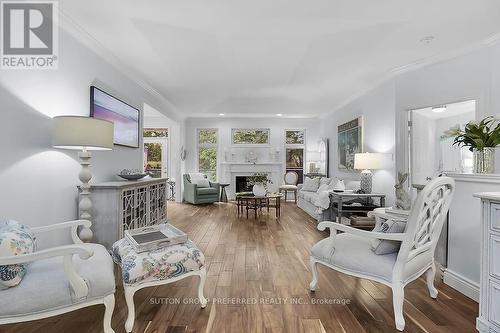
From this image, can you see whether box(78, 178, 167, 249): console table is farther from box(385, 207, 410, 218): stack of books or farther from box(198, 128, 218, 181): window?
box(198, 128, 218, 181): window

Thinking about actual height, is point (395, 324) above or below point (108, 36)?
below

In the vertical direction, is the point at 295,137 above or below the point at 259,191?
above

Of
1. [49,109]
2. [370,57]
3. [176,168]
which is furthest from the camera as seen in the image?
[176,168]

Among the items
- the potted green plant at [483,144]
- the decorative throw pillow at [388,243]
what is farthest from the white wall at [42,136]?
the potted green plant at [483,144]

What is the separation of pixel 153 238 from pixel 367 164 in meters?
3.61

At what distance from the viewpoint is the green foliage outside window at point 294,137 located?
8242 millimetres

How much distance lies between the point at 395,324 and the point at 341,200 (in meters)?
2.60

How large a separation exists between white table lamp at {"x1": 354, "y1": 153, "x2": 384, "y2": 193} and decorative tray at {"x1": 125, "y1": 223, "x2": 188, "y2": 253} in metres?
3.39

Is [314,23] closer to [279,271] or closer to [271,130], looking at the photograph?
[279,271]

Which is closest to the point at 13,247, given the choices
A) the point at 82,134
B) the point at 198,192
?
the point at 82,134

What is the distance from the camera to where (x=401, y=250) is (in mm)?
1732

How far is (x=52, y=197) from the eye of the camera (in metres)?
2.54

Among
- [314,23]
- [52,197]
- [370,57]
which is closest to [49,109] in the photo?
[52,197]

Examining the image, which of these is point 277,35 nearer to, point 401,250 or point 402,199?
point 402,199
